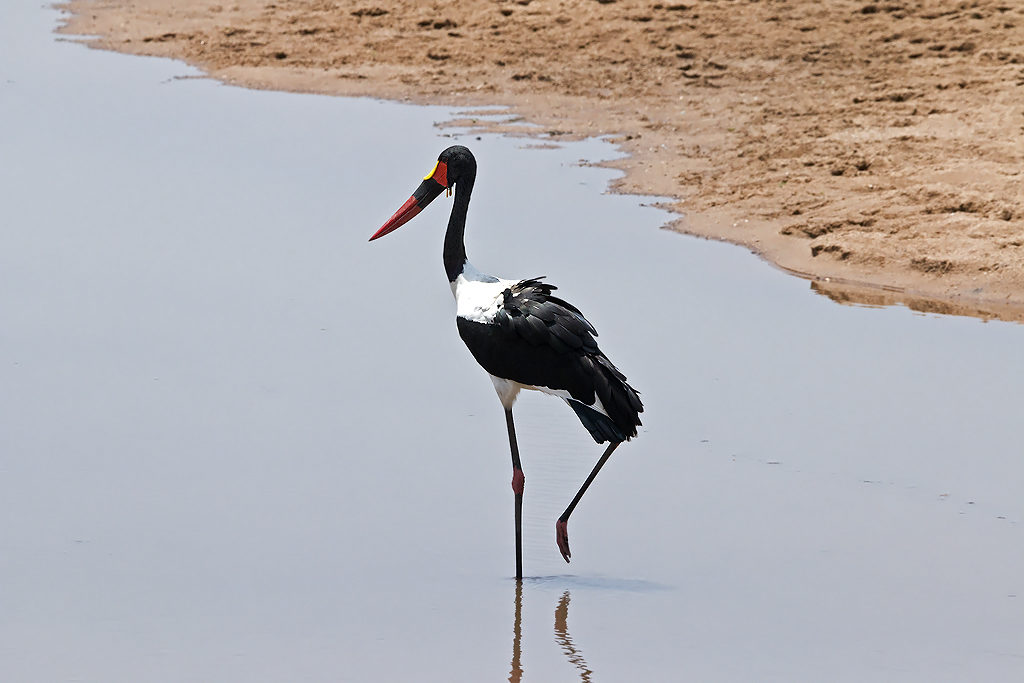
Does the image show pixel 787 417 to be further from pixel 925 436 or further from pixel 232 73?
pixel 232 73

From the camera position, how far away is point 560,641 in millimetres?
4820

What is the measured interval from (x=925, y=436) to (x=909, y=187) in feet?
12.2

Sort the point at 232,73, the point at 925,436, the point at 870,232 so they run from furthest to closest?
the point at 232,73 → the point at 870,232 → the point at 925,436

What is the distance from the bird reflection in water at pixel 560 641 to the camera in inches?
180

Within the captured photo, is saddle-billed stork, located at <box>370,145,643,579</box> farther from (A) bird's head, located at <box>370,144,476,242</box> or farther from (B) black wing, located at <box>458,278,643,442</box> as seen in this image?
(A) bird's head, located at <box>370,144,476,242</box>

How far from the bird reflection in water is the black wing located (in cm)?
57

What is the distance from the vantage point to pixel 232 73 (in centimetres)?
1423

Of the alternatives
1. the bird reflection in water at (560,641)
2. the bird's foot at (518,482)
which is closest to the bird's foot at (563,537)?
the bird reflection in water at (560,641)

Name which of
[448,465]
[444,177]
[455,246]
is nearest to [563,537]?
[448,465]

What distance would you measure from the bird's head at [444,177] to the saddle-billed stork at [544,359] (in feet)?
1.79

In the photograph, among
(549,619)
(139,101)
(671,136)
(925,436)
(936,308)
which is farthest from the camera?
(139,101)

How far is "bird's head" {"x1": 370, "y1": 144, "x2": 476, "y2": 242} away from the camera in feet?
19.3

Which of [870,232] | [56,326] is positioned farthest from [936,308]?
[56,326]

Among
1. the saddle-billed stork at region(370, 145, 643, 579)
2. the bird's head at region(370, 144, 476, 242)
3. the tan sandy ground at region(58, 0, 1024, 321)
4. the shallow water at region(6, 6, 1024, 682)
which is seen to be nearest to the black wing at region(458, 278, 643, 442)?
the saddle-billed stork at region(370, 145, 643, 579)
